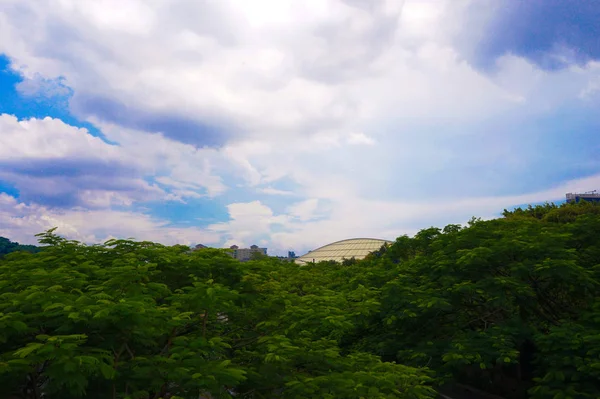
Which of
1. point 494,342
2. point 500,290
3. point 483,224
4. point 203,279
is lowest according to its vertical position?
point 494,342

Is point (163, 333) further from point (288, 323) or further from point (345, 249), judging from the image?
point (345, 249)

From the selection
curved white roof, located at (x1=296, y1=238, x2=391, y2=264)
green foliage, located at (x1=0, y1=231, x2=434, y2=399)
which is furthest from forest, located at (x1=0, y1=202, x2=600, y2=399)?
curved white roof, located at (x1=296, y1=238, x2=391, y2=264)

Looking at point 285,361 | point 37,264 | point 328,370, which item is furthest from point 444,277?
point 37,264

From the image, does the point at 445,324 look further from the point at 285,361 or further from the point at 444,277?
the point at 285,361

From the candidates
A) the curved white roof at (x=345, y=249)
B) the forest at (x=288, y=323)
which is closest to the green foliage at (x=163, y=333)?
the forest at (x=288, y=323)

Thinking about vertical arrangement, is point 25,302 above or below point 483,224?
below

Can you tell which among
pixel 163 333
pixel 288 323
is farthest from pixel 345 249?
pixel 163 333
